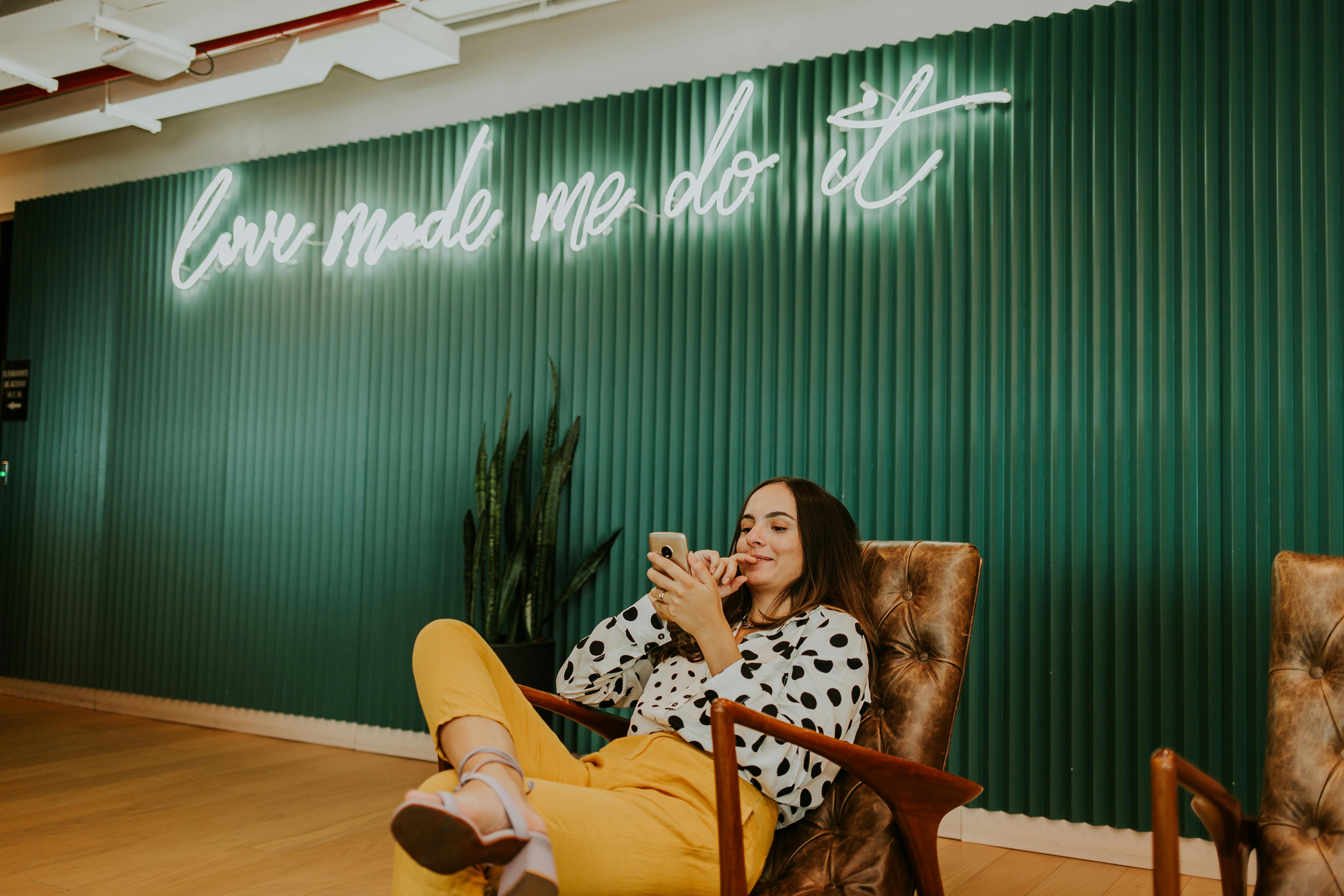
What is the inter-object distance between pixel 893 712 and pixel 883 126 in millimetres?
2268

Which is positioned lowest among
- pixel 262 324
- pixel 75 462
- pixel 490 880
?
pixel 490 880

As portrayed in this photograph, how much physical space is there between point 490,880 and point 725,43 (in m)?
3.47

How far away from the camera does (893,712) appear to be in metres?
2.06

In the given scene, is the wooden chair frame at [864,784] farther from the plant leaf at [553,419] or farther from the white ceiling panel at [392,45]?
the white ceiling panel at [392,45]

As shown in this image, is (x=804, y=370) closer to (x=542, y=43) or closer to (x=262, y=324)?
(x=542, y=43)

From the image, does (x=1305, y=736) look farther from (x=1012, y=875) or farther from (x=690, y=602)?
(x=1012, y=875)

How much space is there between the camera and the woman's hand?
199 centimetres

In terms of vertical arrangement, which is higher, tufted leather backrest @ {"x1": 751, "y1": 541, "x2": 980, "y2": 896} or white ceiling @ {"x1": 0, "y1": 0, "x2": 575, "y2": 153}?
white ceiling @ {"x1": 0, "y1": 0, "x2": 575, "y2": 153}

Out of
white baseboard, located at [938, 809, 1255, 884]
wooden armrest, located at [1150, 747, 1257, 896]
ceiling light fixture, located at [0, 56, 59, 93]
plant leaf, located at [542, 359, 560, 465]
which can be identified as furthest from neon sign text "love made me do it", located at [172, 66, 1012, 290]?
wooden armrest, located at [1150, 747, 1257, 896]

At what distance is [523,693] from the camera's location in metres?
2.18

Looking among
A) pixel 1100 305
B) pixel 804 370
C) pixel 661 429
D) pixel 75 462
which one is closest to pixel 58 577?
pixel 75 462

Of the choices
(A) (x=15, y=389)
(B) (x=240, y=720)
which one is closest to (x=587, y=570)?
(B) (x=240, y=720)

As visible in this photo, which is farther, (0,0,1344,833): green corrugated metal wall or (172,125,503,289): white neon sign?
(172,125,503,289): white neon sign

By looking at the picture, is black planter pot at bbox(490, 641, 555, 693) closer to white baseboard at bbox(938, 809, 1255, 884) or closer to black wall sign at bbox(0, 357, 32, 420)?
white baseboard at bbox(938, 809, 1255, 884)
